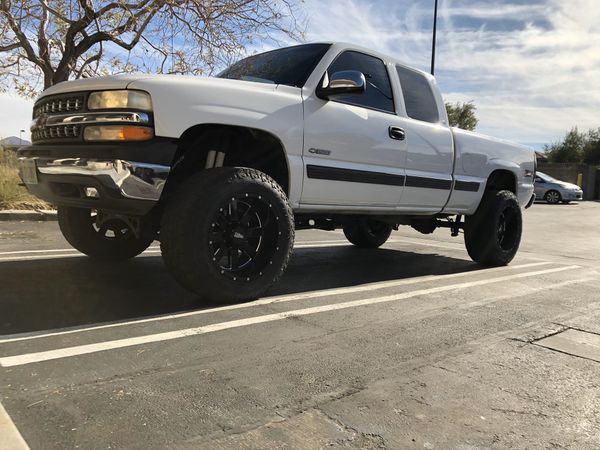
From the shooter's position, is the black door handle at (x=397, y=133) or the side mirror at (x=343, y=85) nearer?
the side mirror at (x=343, y=85)

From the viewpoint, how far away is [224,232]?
3789mm

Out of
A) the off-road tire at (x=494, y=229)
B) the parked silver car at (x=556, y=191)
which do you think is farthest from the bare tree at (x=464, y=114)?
the off-road tire at (x=494, y=229)

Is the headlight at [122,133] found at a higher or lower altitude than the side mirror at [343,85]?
lower

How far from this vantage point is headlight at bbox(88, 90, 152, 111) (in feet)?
11.3

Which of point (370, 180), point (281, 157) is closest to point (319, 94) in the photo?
point (281, 157)

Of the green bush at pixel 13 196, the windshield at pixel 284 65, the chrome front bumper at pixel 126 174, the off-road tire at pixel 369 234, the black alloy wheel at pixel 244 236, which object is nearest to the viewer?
the chrome front bumper at pixel 126 174

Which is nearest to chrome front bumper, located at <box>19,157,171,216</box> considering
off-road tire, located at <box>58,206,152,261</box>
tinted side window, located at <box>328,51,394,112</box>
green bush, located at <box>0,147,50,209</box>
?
off-road tire, located at <box>58,206,152,261</box>

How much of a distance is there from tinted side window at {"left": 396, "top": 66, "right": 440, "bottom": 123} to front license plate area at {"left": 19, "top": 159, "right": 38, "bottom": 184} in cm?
343

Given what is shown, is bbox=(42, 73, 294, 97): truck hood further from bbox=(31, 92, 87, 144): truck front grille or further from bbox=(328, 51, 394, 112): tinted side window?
bbox=(328, 51, 394, 112): tinted side window

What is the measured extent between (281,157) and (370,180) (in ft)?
3.18

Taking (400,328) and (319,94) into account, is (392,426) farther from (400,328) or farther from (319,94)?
(319,94)

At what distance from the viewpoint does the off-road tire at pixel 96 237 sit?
16.2ft

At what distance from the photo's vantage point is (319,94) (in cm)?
431

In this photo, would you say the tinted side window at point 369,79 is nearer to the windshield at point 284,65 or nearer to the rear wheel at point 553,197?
the windshield at point 284,65
